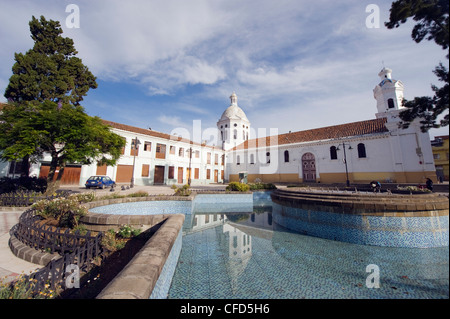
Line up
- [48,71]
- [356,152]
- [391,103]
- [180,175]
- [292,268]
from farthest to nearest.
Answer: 1. [180,175]
2. [391,103]
3. [356,152]
4. [48,71]
5. [292,268]

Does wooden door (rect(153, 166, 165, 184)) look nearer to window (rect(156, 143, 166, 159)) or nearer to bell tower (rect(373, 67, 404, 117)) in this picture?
window (rect(156, 143, 166, 159))

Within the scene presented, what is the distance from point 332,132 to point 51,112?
28.9m

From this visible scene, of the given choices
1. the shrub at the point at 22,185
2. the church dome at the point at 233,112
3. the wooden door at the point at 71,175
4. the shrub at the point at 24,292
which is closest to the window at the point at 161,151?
the wooden door at the point at 71,175

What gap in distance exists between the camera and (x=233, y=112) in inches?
1517

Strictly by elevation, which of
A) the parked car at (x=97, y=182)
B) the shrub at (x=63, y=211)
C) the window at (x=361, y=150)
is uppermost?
the window at (x=361, y=150)

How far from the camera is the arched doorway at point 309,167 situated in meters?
25.9

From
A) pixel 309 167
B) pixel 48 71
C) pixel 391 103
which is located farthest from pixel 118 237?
pixel 391 103

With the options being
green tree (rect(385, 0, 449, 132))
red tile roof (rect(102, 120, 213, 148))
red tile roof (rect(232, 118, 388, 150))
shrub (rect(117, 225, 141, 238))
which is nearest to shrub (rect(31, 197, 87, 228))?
shrub (rect(117, 225, 141, 238))

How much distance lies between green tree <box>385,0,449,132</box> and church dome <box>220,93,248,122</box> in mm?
36015

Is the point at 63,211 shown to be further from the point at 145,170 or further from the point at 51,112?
the point at 145,170

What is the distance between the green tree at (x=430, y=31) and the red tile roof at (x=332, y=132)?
81.7 ft

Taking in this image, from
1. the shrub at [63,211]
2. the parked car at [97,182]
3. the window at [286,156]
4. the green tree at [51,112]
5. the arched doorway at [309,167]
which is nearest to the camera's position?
the shrub at [63,211]

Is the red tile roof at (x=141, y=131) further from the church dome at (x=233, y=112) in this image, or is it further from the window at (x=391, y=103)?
the window at (x=391, y=103)
